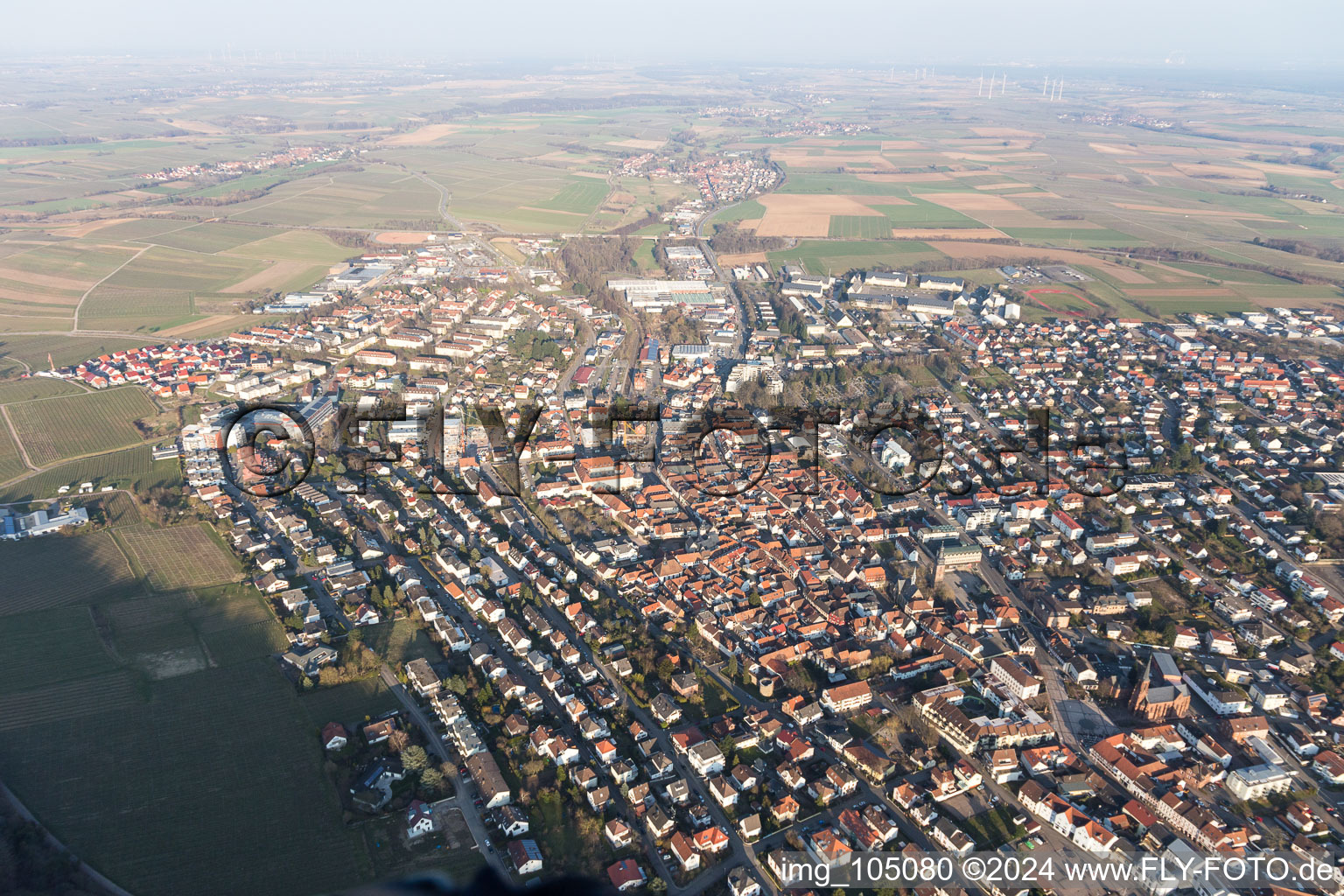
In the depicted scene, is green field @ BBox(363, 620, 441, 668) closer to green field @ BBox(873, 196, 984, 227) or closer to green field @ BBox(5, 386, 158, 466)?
green field @ BBox(5, 386, 158, 466)

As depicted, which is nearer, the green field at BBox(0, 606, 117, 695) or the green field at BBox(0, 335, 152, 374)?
the green field at BBox(0, 606, 117, 695)

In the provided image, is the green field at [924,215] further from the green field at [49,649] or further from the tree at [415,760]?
the green field at [49,649]

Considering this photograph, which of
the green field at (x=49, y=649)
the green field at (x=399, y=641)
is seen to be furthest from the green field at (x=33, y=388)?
the green field at (x=399, y=641)

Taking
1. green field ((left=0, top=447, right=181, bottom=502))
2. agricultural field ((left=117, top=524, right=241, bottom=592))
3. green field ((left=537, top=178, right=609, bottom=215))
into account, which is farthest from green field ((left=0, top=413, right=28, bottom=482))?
green field ((left=537, top=178, right=609, bottom=215))

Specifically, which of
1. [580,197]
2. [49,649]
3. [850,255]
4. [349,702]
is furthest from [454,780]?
[580,197]

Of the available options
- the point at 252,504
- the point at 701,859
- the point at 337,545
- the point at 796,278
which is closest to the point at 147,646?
the point at 337,545
